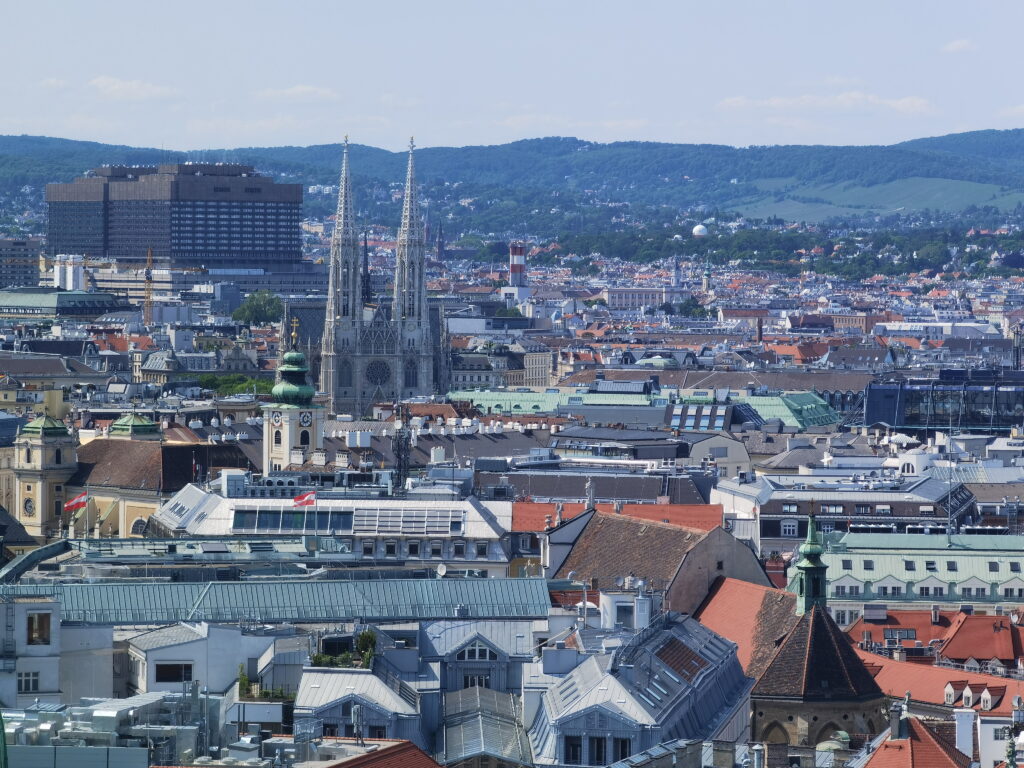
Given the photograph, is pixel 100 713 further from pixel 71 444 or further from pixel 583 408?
pixel 583 408

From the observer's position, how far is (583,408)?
159m

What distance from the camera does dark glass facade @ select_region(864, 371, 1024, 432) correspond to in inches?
5878

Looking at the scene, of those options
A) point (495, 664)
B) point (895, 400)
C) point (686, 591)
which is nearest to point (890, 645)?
A: point (686, 591)

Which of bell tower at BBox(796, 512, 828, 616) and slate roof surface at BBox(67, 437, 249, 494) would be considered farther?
slate roof surface at BBox(67, 437, 249, 494)

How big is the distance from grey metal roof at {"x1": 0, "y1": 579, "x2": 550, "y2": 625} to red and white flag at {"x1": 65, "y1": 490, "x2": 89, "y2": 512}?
38.2m

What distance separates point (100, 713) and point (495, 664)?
15932 mm

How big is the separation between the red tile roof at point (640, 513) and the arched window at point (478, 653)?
25461 mm

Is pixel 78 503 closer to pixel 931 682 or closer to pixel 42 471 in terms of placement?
pixel 42 471

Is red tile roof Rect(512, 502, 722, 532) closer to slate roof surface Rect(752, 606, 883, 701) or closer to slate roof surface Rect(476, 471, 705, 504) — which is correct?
slate roof surface Rect(476, 471, 705, 504)

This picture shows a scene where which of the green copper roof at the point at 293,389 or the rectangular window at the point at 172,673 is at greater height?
the rectangular window at the point at 172,673

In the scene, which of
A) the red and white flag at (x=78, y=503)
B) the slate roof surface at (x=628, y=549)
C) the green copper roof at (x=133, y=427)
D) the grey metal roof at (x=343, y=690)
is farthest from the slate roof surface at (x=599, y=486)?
the grey metal roof at (x=343, y=690)

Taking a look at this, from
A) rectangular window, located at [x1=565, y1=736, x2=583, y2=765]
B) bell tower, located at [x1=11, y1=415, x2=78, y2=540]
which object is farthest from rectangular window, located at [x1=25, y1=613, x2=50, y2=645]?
bell tower, located at [x1=11, y1=415, x2=78, y2=540]

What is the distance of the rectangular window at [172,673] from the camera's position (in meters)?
50.7

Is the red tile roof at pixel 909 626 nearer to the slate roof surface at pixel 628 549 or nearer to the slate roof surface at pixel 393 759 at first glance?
the slate roof surface at pixel 628 549
